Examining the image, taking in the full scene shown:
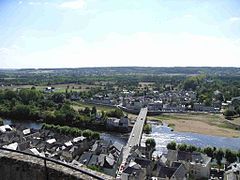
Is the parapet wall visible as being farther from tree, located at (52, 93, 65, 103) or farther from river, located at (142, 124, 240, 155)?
tree, located at (52, 93, 65, 103)

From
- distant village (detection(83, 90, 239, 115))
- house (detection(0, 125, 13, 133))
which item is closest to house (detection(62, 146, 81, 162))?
house (detection(0, 125, 13, 133))

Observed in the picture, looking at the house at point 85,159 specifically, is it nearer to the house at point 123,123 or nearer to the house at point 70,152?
the house at point 70,152

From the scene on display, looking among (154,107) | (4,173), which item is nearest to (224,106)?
(154,107)

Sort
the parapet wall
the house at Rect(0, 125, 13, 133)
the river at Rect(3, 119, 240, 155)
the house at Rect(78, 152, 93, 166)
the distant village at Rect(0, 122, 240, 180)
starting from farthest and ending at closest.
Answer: the river at Rect(3, 119, 240, 155), the house at Rect(0, 125, 13, 133), the house at Rect(78, 152, 93, 166), the distant village at Rect(0, 122, 240, 180), the parapet wall

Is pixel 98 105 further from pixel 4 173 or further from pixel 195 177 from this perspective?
pixel 4 173

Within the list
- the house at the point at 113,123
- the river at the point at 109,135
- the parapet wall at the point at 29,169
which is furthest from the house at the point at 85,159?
the house at the point at 113,123

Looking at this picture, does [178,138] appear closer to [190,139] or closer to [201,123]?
[190,139]
